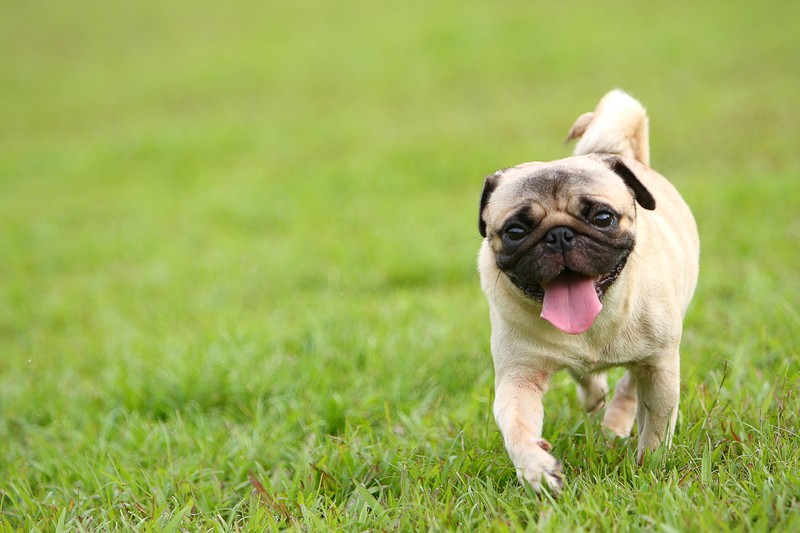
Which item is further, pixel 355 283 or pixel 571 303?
pixel 355 283

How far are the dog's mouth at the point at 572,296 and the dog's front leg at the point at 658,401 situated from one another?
0.44m

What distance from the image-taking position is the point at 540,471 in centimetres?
301

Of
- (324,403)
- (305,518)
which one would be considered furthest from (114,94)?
(305,518)

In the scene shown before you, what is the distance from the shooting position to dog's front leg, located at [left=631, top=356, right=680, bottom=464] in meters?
3.48

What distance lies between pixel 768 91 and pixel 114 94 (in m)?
14.5

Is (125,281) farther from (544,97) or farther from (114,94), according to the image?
(114,94)

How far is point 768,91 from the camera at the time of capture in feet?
46.5

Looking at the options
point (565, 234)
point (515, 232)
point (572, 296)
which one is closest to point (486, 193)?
point (515, 232)

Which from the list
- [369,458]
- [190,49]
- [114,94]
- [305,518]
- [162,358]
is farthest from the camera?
[190,49]

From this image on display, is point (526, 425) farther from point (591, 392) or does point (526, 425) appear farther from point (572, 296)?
point (591, 392)

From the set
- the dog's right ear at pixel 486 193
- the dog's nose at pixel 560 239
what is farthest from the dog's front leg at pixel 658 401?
the dog's right ear at pixel 486 193

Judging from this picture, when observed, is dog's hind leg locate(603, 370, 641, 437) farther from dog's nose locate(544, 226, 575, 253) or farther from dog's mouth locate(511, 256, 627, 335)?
dog's nose locate(544, 226, 575, 253)

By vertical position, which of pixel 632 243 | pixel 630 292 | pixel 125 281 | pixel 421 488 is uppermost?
pixel 632 243

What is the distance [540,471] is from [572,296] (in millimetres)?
687
